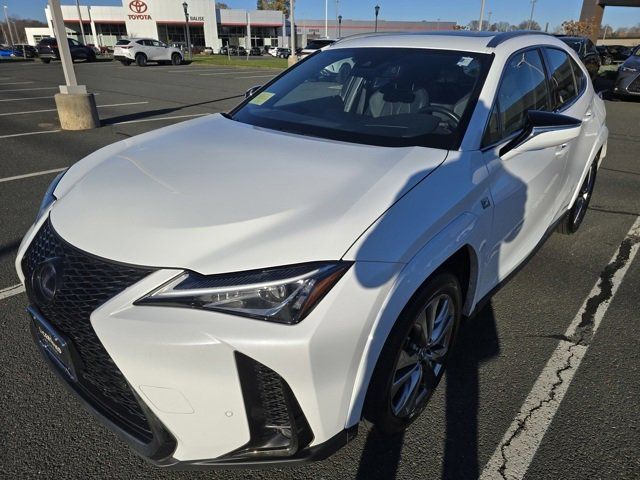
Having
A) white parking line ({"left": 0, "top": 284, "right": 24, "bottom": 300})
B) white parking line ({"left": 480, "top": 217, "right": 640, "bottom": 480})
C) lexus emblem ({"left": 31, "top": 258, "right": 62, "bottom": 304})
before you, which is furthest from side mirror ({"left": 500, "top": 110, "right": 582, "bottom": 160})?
white parking line ({"left": 0, "top": 284, "right": 24, "bottom": 300})

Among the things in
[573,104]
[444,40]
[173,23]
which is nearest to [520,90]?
[444,40]

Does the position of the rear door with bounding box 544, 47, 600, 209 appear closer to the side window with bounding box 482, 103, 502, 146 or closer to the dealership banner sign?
the side window with bounding box 482, 103, 502, 146

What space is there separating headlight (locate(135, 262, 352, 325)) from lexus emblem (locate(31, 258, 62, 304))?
43 cm

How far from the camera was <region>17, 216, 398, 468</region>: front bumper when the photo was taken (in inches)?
59.8

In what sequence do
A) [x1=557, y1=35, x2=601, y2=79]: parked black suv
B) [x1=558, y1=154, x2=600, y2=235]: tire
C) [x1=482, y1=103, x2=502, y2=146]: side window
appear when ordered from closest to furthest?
[x1=482, y1=103, x2=502, y2=146]: side window < [x1=558, y1=154, x2=600, y2=235]: tire < [x1=557, y1=35, x2=601, y2=79]: parked black suv

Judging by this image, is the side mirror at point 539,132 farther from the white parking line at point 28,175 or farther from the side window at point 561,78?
the white parking line at point 28,175

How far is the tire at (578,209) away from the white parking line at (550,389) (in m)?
0.61

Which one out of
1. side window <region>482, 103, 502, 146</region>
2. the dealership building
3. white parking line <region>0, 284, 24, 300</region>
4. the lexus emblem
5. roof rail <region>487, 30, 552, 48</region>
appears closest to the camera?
the lexus emblem

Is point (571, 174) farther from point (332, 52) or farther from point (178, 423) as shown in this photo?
point (178, 423)

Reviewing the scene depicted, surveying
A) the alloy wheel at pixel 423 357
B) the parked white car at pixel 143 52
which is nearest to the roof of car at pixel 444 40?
the alloy wheel at pixel 423 357

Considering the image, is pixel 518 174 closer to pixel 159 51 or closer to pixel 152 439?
pixel 152 439

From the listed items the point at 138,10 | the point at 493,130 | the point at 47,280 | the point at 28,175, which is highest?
the point at 138,10

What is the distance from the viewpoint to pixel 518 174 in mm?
2590

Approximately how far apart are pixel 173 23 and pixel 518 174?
64.1m
